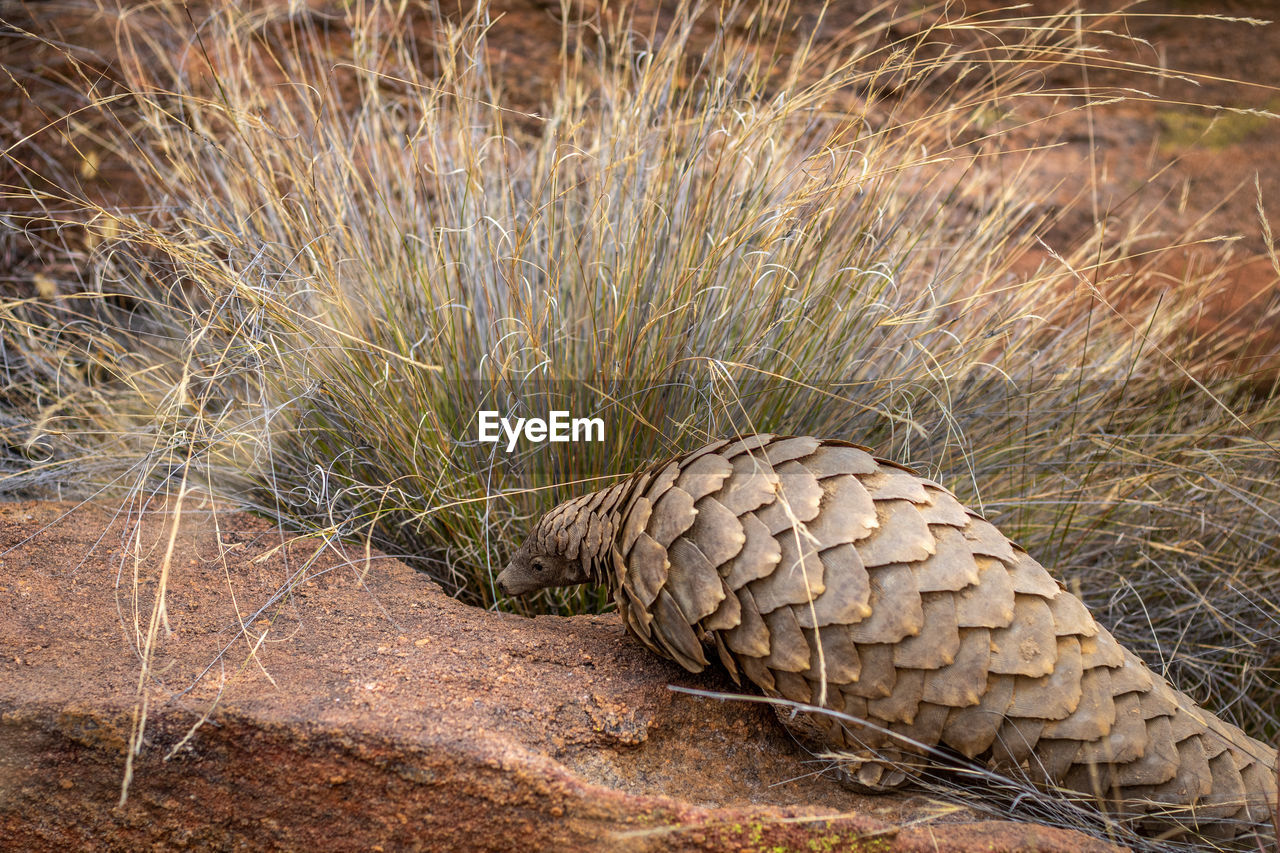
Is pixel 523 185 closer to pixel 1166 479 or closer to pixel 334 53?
pixel 334 53

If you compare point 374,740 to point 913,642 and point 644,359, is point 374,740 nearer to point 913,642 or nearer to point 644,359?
point 913,642

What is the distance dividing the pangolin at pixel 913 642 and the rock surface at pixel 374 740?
0.28ft

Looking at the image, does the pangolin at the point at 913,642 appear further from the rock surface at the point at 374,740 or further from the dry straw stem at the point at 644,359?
the dry straw stem at the point at 644,359

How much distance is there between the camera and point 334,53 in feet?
8.43

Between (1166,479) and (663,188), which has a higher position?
(663,188)

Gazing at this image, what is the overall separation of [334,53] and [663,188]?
4.77 feet

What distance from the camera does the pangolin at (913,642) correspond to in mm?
984

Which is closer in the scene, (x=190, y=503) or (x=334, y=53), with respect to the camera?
(x=190, y=503)

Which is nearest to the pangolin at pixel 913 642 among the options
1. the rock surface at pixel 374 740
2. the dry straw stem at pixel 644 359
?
the rock surface at pixel 374 740

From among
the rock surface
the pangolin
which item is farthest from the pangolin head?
the pangolin

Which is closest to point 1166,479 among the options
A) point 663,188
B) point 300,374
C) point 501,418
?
point 663,188

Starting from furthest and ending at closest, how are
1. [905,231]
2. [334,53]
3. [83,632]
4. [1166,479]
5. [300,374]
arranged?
[334,53]
[905,231]
[1166,479]
[300,374]
[83,632]

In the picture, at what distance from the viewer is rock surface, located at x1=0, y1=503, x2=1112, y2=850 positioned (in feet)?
2.99

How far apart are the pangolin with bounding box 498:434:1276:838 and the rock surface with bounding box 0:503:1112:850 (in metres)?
0.09
